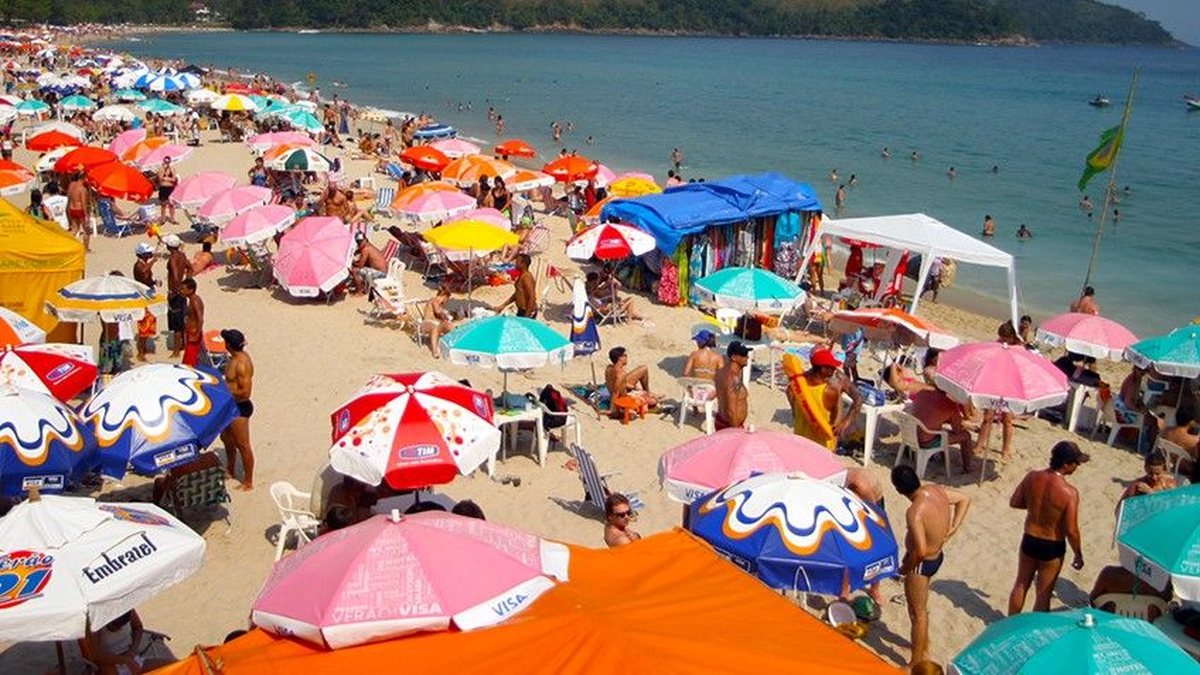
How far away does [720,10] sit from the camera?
199 meters

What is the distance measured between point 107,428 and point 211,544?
4.74ft

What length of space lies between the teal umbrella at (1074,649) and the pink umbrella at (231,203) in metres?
12.5

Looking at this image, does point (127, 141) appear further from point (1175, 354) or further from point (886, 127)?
point (886, 127)

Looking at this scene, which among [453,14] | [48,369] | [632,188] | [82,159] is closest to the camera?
[48,369]

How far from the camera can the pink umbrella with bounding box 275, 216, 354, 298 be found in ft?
41.9

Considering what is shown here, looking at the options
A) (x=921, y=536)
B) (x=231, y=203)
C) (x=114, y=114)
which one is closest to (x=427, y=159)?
(x=231, y=203)

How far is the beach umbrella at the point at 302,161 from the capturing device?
1822cm

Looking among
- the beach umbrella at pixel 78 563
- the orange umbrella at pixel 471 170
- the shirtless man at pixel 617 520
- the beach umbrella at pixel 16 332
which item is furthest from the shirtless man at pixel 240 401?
the orange umbrella at pixel 471 170

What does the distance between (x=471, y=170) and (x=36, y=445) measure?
1360cm

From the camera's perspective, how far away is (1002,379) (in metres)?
8.12

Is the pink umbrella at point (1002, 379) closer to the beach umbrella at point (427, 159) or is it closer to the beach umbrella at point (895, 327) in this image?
the beach umbrella at point (895, 327)

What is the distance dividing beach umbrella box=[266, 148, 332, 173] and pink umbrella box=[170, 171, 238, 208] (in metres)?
2.68

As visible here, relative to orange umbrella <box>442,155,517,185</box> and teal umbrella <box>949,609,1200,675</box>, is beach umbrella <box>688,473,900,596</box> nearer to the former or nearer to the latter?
teal umbrella <box>949,609,1200,675</box>

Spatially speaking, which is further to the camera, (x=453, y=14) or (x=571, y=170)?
(x=453, y=14)
